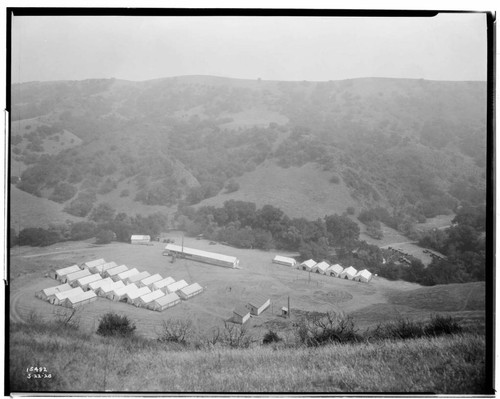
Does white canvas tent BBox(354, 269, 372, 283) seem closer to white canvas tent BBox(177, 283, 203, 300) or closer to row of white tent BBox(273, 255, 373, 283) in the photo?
row of white tent BBox(273, 255, 373, 283)

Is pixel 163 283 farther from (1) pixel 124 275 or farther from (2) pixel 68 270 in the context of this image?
(2) pixel 68 270

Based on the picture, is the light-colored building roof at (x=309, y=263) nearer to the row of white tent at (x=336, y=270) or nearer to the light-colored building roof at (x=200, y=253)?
the row of white tent at (x=336, y=270)

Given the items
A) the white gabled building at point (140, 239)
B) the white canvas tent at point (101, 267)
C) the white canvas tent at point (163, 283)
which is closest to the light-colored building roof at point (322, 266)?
the white canvas tent at point (163, 283)

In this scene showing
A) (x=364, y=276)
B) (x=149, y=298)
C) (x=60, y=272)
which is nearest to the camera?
(x=149, y=298)

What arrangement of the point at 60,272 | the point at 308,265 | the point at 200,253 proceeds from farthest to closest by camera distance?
the point at 200,253
the point at 308,265
the point at 60,272

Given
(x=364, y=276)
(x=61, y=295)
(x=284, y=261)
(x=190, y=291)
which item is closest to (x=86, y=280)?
(x=61, y=295)

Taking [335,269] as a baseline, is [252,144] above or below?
above

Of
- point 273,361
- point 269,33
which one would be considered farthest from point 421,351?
point 269,33
